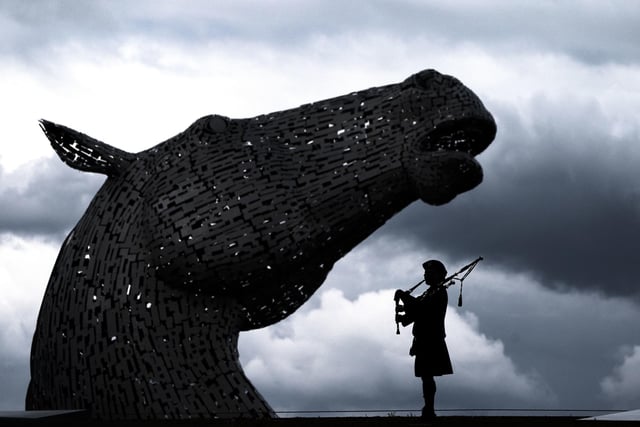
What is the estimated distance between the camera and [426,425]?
805 cm

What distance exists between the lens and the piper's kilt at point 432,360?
8430 millimetres

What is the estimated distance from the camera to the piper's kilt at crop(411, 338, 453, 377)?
8.43 m

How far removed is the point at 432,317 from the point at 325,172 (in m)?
1.97

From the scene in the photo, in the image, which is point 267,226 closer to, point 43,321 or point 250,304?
point 250,304

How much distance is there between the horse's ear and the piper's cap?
11.7 ft

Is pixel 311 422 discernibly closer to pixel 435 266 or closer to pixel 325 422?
pixel 325 422

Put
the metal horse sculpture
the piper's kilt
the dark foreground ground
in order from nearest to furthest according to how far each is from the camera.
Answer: the dark foreground ground, the piper's kilt, the metal horse sculpture

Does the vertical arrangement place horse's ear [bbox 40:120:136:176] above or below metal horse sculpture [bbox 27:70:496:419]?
above

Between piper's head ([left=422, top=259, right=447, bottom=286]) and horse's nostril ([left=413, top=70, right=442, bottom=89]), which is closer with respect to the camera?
piper's head ([left=422, top=259, right=447, bottom=286])

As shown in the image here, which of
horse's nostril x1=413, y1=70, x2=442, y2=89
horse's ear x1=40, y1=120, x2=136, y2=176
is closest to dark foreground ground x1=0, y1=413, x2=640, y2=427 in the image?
horse's ear x1=40, y1=120, x2=136, y2=176

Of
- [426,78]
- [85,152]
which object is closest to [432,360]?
[426,78]

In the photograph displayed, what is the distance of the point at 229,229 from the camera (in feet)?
31.6

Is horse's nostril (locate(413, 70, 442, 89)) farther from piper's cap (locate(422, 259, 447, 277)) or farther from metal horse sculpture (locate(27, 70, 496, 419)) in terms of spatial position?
piper's cap (locate(422, 259, 447, 277))

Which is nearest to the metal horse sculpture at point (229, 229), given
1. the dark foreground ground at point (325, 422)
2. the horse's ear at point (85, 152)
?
the horse's ear at point (85, 152)
